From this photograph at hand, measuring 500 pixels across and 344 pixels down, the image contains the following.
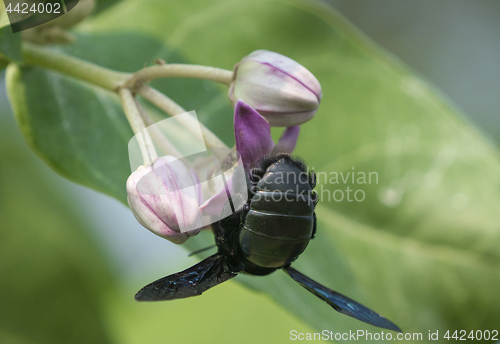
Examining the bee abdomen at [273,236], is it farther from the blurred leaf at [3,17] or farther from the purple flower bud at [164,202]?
the blurred leaf at [3,17]

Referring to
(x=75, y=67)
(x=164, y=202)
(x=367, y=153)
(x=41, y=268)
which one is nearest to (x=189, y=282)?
(x=164, y=202)

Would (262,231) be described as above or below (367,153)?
above

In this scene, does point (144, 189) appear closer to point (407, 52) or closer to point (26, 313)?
point (26, 313)

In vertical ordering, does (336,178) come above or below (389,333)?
above

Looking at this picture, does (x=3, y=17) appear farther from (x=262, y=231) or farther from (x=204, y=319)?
(x=204, y=319)

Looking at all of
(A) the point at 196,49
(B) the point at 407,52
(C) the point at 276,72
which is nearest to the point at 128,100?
(C) the point at 276,72

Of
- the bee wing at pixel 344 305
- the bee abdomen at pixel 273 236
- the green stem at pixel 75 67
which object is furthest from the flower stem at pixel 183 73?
the bee wing at pixel 344 305
